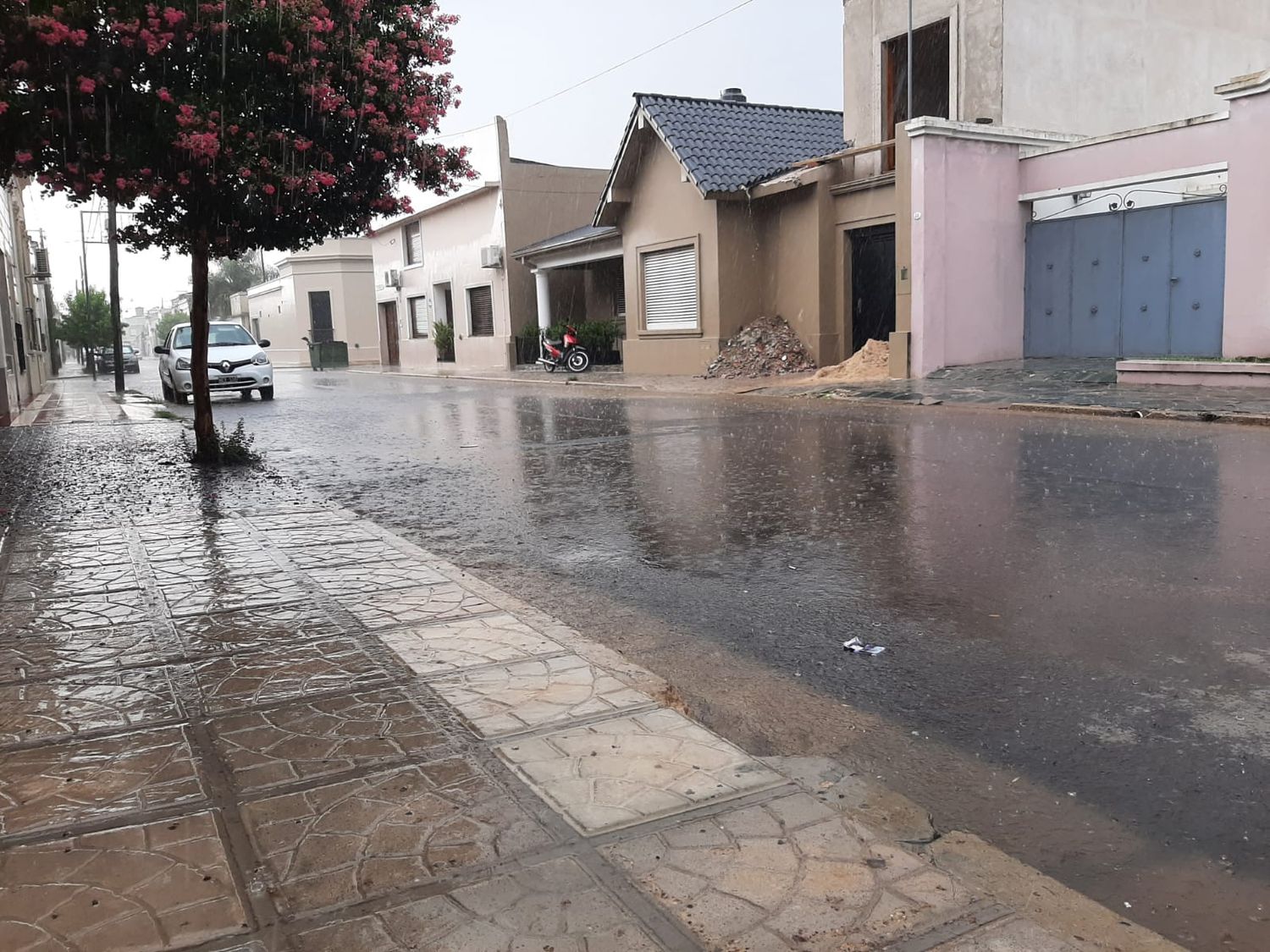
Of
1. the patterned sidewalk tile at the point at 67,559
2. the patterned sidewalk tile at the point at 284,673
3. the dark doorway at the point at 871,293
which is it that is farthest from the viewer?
the dark doorway at the point at 871,293

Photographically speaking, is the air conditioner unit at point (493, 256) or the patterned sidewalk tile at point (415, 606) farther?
the air conditioner unit at point (493, 256)

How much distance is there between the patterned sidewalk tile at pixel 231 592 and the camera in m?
5.18

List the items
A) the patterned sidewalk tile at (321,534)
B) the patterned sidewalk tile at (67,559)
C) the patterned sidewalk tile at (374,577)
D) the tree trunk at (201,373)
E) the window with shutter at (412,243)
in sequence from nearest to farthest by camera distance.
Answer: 1. the patterned sidewalk tile at (374,577)
2. the patterned sidewalk tile at (67,559)
3. the patterned sidewalk tile at (321,534)
4. the tree trunk at (201,373)
5. the window with shutter at (412,243)

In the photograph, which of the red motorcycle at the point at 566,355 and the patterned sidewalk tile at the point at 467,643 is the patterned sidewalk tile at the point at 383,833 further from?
the red motorcycle at the point at 566,355

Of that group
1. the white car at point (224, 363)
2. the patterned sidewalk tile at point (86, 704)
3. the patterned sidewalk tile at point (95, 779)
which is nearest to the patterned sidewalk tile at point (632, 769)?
the patterned sidewalk tile at point (95, 779)

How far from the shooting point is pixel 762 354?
22312 mm

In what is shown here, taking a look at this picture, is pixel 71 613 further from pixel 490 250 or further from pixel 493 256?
pixel 490 250

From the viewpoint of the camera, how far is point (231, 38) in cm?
931

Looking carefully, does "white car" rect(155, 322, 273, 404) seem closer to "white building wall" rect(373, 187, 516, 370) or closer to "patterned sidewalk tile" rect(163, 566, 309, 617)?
"white building wall" rect(373, 187, 516, 370)

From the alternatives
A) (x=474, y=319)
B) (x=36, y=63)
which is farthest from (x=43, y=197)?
(x=474, y=319)

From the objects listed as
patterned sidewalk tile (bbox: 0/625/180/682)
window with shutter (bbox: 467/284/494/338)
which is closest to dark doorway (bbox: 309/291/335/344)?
window with shutter (bbox: 467/284/494/338)

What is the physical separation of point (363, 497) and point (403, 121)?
3.83m

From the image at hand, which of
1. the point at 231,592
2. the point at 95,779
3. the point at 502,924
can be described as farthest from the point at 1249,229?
the point at 95,779

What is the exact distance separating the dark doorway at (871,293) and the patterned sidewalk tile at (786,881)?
1955 centimetres
